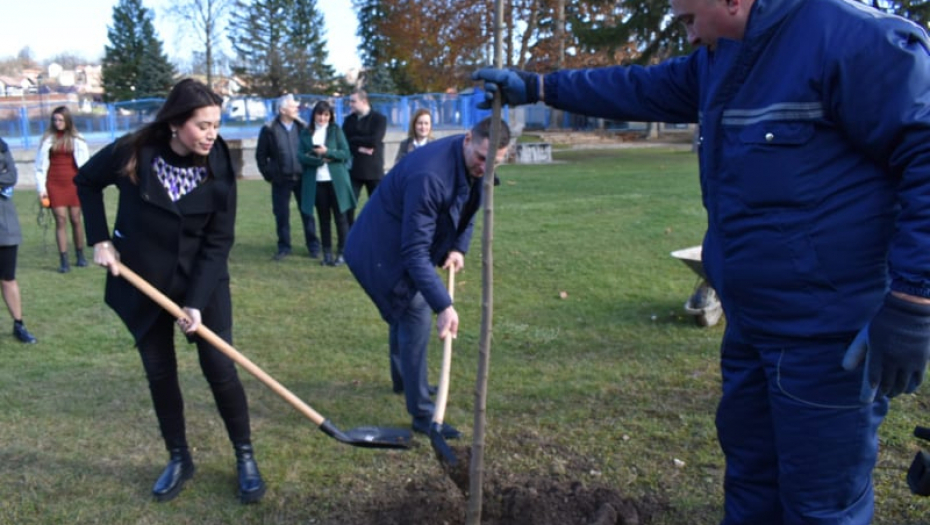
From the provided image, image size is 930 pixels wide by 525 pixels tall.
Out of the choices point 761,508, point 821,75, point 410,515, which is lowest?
point 410,515

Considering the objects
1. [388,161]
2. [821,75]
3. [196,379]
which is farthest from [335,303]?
[388,161]

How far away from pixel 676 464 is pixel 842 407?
6.07 ft

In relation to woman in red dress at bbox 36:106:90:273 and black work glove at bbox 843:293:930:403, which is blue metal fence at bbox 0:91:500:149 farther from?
black work glove at bbox 843:293:930:403

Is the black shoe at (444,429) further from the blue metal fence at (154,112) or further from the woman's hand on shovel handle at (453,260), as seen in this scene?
the blue metal fence at (154,112)

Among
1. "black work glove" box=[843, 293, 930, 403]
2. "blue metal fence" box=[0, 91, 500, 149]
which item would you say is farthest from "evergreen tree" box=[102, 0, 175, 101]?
"black work glove" box=[843, 293, 930, 403]

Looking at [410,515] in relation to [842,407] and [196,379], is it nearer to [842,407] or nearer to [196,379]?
[842,407]

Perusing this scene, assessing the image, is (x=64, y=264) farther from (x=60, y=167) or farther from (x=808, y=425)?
(x=808, y=425)

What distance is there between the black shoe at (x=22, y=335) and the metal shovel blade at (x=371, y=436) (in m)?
3.52

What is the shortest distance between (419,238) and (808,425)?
203 centimetres

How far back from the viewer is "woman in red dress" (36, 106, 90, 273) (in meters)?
8.71

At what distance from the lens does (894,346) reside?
193cm

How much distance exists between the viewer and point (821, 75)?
79.0 inches

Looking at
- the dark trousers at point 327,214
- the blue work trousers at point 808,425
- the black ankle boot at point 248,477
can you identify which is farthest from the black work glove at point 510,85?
the dark trousers at point 327,214

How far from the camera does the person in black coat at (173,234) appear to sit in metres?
3.42
